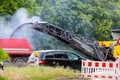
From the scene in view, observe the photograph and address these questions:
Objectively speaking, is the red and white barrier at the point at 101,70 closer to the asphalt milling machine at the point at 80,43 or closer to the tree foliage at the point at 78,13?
the asphalt milling machine at the point at 80,43

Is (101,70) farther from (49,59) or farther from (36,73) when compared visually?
(49,59)

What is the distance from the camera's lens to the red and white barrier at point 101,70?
17.7m

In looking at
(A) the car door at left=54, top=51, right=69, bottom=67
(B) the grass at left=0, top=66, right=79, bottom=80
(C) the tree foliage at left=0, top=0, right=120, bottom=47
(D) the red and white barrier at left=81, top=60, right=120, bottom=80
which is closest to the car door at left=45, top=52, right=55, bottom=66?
(A) the car door at left=54, top=51, right=69, bottom=67

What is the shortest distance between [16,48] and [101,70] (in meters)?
13.1

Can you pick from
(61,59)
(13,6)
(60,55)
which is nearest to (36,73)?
(61,59)

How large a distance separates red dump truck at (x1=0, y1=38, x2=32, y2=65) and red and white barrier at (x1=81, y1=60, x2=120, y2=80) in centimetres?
1169

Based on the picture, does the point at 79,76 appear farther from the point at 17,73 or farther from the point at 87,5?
the point at 87,5

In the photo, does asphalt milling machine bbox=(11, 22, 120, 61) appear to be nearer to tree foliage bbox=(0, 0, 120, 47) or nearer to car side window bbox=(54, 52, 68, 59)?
car side window bbox=(54, 52, 68, 59)

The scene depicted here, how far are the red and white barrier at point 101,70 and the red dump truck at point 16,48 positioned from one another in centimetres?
1169

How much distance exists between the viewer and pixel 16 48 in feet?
99.7

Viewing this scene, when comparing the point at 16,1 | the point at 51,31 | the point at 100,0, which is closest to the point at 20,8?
the point at 16,1

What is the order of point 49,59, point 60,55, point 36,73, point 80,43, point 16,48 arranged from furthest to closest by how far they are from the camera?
point 16,48 → point 80,43 → point 60,55 → point 49,59 → point 36,73

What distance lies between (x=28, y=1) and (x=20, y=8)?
61.3 inches

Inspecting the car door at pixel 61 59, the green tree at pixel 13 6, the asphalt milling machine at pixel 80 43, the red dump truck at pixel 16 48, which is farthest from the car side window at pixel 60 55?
the green tree at pixel 13 6
